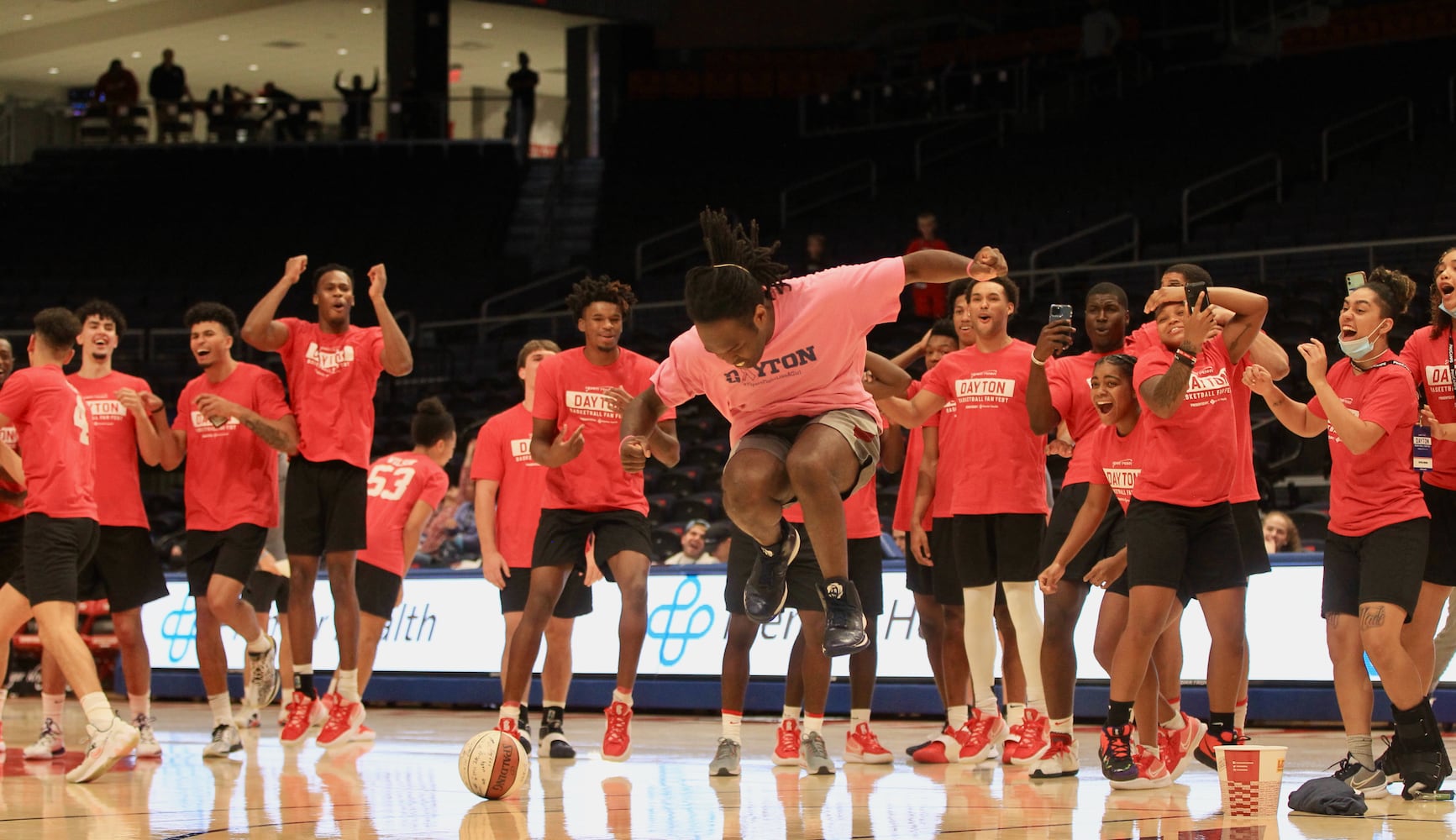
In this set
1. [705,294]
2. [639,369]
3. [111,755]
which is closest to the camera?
[705,294]

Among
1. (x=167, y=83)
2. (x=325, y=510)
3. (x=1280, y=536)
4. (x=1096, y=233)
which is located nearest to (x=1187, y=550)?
(x=1280, y=536)

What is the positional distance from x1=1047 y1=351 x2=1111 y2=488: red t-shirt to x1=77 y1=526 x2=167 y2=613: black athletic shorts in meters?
4.60

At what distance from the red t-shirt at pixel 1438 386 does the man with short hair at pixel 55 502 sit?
17.7ft

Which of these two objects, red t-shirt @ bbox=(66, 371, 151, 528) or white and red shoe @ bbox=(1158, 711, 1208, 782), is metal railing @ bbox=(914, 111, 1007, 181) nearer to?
red t-shirt @ bbox=(66, 371, 151, 528)

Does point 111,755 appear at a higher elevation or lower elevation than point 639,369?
lower

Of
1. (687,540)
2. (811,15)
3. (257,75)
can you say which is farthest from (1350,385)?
(257,75)

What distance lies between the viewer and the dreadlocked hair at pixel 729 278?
5.36m

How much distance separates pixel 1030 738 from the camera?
6.84m

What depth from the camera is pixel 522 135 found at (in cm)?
2427

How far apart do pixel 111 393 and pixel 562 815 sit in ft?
13.2

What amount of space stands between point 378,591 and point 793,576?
10.6 ft

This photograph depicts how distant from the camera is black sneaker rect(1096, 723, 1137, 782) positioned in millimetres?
5949

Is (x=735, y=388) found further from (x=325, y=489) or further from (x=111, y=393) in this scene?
(x=111, y=393)

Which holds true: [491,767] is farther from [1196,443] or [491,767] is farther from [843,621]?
[1196,443]
